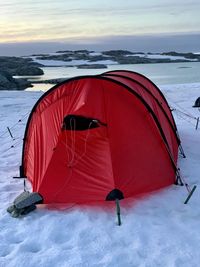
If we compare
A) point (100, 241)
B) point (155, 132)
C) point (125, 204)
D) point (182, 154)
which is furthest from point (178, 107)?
point (100, 241)

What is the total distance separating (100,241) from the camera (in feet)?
17.8

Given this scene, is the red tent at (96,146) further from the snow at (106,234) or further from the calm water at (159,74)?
the calm water at (159,74)

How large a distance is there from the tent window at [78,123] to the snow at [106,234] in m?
1.37

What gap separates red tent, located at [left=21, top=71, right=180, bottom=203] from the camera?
6.60 m

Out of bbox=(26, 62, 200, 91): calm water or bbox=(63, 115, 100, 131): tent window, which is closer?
bbox=(63, 115, 100, 131): tent window

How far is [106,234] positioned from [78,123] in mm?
2203

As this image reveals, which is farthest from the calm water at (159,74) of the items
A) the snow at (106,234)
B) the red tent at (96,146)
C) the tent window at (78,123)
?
the snow at (106,234)

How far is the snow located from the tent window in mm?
1368

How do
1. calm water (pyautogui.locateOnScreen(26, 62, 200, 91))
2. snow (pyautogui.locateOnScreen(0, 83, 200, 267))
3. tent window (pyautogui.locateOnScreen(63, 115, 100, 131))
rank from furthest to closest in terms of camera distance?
calm water (pyautogui.locateOnScreen(26, 62, 200, 91)), tent window (pyautogui.locateOnScreen(63, 115, 100, 131)), snow (pyautogui.locateOnScreen(0, 83, 200, 267))

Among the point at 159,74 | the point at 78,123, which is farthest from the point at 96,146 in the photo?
the point at 159,74

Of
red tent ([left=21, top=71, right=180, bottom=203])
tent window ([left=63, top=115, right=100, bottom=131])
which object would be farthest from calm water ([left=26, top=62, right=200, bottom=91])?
tent window ([left=63, top=115, right=100, bottom=131])

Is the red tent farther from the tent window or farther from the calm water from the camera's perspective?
the calm water

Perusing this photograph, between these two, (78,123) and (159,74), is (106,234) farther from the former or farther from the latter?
(159,74)

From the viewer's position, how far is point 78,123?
710 centimetres
